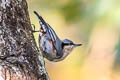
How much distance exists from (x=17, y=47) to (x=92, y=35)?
8.93ft

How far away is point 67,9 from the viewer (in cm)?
664

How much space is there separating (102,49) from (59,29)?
2.16m

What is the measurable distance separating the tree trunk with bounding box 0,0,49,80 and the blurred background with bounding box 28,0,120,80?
179 centimetres

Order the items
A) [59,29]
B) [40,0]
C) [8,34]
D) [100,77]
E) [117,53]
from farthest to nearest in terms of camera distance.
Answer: [59,29] < [40,0] < [100,77] < [117,53] < [8,34]

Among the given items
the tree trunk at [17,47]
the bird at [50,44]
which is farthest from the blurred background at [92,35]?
the tree trunk at [17,47]

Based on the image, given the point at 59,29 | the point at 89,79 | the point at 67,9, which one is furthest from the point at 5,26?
the point at 59,29

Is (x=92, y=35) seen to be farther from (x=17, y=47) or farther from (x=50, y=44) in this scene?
(x=17, y=47)

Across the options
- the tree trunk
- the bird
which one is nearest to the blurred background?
the bird

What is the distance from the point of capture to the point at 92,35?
658 centimetres

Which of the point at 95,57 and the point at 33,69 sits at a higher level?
the point at 33,69

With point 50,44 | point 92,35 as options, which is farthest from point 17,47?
point 92,35

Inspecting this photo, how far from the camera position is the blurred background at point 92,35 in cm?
595

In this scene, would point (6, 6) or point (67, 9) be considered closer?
point (6, 6)

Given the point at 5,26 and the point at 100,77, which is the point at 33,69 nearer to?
the point at 5,26
